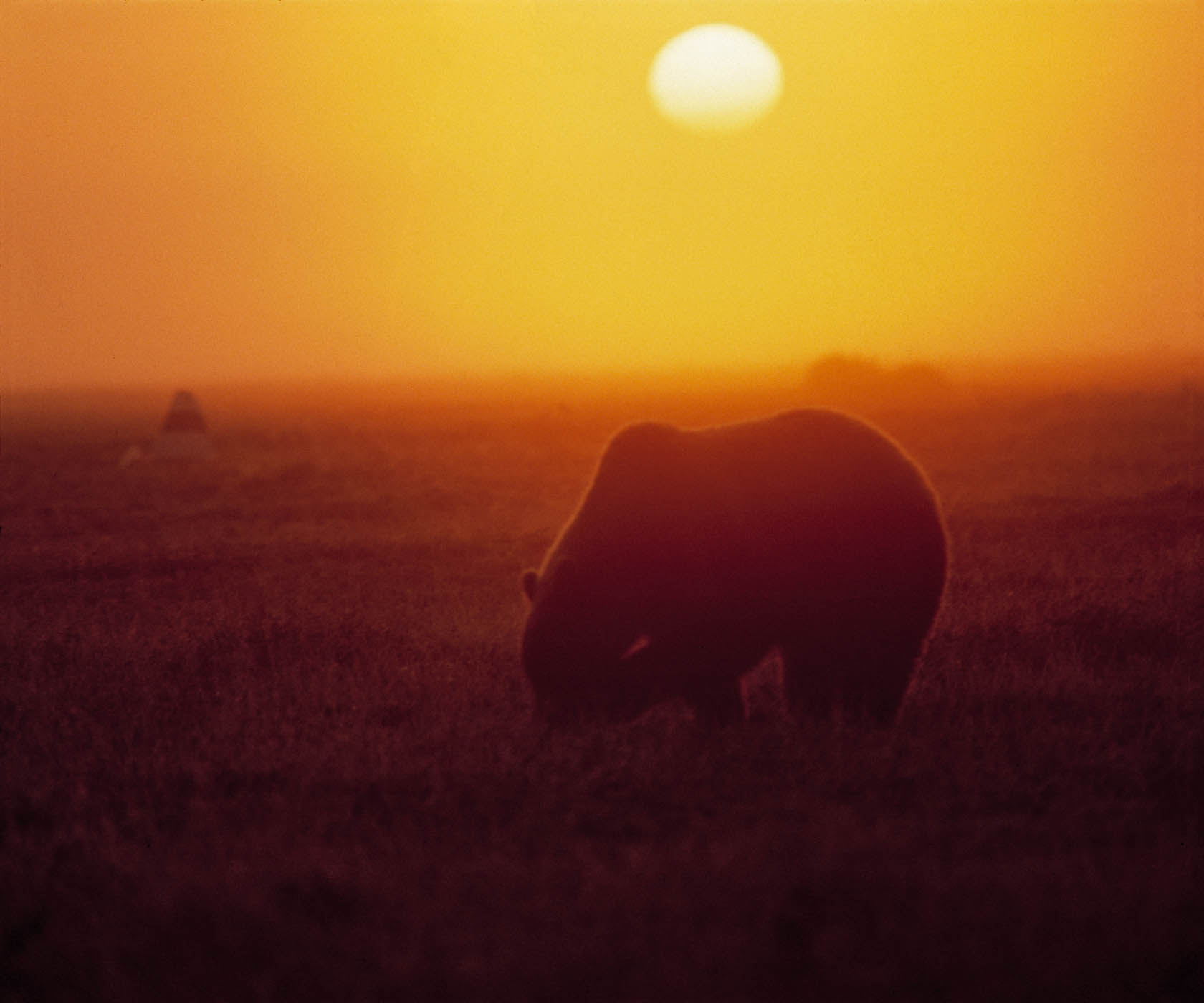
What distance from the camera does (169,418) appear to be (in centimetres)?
3238

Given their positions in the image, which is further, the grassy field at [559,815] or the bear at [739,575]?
the bear at [739,575]

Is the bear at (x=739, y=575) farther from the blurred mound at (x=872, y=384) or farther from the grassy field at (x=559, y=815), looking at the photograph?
the blurred mound at (x=872, y=384)

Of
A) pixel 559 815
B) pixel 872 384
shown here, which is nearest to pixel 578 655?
pixel 559 815

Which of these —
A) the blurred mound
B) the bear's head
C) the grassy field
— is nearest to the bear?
the bear's head

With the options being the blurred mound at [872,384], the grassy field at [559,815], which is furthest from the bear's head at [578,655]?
the blurred mound at [872,384]

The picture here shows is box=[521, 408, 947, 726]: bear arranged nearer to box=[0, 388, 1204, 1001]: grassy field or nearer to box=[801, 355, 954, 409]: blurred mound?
box=[0, 388, 1204, 1001]: grassy field

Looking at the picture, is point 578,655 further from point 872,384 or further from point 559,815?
point 872,384

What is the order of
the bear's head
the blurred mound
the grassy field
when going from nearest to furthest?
1. the grassy field
2. the bear's head
3. the blurred mound

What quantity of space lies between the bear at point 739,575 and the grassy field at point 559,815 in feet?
1.02

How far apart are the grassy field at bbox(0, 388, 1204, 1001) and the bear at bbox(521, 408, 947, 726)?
0.31 m

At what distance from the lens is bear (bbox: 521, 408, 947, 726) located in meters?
5.65

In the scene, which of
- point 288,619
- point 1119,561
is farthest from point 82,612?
point 1119,561

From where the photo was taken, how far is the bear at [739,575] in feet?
18.5

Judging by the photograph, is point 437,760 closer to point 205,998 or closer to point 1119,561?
point 205,998
